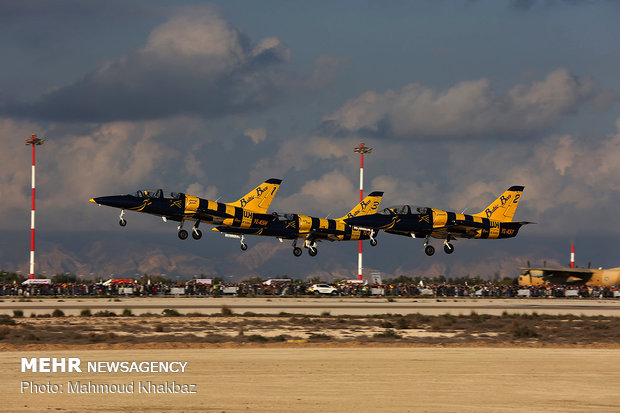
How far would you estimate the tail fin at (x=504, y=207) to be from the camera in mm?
67938

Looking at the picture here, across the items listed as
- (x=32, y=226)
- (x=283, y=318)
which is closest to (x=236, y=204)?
(x=283, y=318)

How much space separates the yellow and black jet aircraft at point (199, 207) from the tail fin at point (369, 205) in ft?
50.5

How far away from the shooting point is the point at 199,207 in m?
69.3

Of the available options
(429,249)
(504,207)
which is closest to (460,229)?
(429,249)

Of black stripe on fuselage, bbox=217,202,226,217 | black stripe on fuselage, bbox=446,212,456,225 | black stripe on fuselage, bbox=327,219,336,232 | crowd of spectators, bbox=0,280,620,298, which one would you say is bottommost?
crowd of spectators, bbox=0,280,620,298

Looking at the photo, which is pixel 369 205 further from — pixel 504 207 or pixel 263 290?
pixel 504 207

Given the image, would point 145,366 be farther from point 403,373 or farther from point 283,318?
point 283,318

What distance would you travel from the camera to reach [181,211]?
67438 mm

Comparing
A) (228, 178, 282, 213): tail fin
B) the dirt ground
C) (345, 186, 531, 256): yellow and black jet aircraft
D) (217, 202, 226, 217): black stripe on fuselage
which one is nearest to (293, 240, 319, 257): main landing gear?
(228, 178, 282, 213): tail fin

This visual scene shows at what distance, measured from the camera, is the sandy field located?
22.7 metres

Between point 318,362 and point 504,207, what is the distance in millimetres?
41477

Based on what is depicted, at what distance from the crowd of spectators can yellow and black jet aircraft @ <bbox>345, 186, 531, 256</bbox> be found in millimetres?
30835

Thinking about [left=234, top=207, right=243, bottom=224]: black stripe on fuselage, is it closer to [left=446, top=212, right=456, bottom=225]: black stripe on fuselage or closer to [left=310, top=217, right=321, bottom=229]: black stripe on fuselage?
[left=310, top=217, right=321, bottom=229]: black stripe on fuselage

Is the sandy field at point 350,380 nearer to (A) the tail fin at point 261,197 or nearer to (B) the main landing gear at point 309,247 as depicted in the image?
(A) the tail fin at point 261,197
